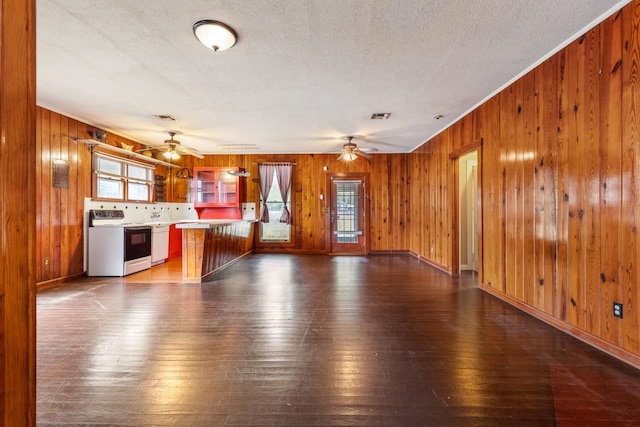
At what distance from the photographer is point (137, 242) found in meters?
4.70

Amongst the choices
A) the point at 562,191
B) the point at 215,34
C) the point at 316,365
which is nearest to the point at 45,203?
the point at 215,34

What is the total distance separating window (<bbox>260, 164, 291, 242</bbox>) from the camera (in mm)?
6953

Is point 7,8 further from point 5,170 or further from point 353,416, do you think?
point 353,416

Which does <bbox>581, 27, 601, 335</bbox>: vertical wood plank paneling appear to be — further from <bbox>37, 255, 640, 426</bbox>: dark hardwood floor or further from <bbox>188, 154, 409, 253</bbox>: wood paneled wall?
<bbox>188, 154, 409, 253</bbox>: wood paneled wall

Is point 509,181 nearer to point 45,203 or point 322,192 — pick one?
point 322,192

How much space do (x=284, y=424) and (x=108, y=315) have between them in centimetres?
252

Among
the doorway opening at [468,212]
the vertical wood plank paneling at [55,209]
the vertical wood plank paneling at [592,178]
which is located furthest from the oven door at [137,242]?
the vertical wood plank paneling at [592,178]

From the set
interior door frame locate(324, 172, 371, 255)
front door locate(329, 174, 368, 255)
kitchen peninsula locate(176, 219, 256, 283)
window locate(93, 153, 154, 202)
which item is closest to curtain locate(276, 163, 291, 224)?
interior door frame locate(324, 172, 371, 255)

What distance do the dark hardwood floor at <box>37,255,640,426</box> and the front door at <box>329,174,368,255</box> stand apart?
11.5 feet

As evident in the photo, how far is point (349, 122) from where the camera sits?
4426 mm

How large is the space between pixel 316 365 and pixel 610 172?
267 cm

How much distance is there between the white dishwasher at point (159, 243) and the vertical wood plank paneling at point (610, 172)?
247 inches

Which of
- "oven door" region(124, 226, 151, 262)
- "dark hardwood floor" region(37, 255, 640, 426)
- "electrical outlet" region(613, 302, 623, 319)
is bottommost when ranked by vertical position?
"dark hardwood floor" region(37, 255, 640, 426)

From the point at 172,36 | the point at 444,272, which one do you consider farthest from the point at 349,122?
the point at 444,272
